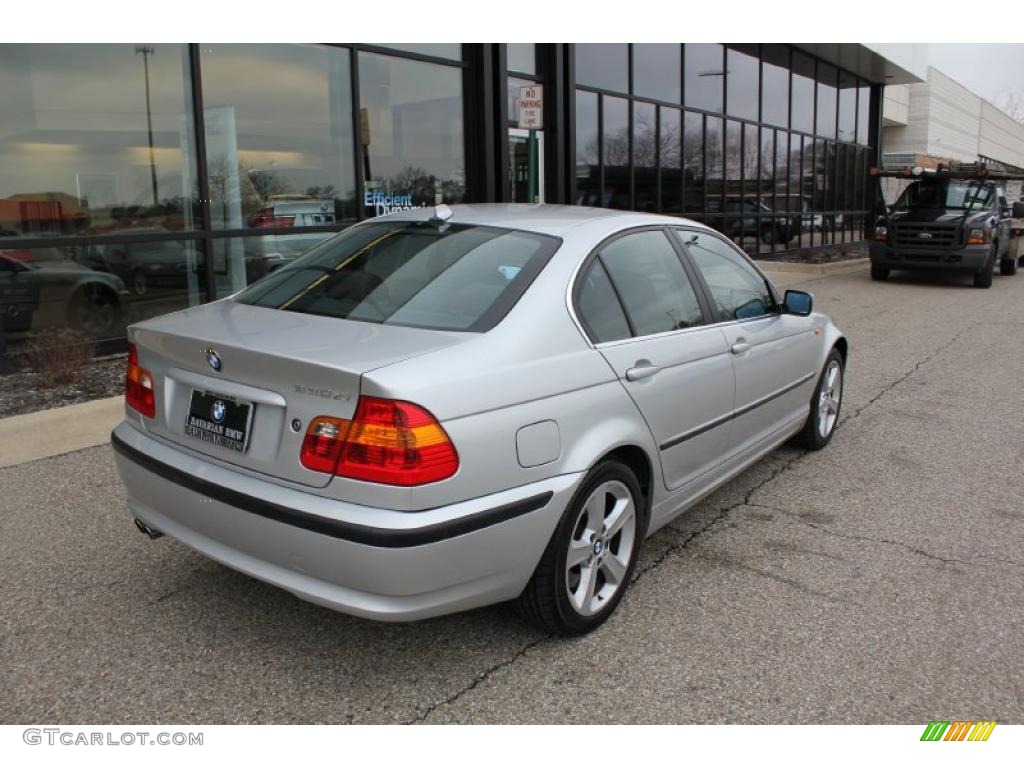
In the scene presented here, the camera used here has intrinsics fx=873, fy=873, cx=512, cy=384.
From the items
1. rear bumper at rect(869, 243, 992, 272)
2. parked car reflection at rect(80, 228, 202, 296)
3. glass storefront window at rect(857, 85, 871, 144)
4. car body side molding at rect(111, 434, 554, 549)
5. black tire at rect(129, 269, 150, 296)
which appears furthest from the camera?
glass storefront window at rect(857, 85, 871, 144)

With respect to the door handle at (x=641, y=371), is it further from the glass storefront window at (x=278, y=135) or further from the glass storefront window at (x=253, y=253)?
the glass storefront window at (x=278, y=135)

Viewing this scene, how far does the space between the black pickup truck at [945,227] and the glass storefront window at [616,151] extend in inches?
201

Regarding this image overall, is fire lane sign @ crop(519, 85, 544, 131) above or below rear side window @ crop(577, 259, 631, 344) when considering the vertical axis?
above

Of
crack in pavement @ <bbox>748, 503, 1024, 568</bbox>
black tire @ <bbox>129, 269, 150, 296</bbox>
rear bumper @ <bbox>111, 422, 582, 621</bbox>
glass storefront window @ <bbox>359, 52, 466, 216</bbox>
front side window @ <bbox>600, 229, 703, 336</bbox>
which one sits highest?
glass storefront window @ <bbox>359, 52, 466, 216</bbox>

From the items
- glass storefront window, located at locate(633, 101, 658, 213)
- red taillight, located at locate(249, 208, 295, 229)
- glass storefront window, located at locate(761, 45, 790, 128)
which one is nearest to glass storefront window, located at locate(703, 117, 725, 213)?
glass storefront window, located at locate(633, 101, 658, 213)

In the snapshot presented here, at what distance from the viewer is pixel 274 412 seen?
111 inches

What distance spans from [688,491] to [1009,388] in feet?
16.8

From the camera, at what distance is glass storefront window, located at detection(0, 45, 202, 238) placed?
8.03 metres

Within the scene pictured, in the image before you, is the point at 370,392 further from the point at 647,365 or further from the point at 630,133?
the point at 630,133

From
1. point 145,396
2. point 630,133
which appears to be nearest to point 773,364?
point 145,396

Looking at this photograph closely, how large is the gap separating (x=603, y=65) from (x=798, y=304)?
36.4ft

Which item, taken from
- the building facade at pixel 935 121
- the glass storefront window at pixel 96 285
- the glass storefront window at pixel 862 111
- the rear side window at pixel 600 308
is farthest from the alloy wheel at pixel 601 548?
the glass storefront window at pixel 862 111

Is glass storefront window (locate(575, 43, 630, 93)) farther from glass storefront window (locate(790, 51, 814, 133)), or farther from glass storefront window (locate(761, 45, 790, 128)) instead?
glass storefront window (locate(790, 51, 814, 133))

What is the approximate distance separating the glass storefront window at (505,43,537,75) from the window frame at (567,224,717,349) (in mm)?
9158
